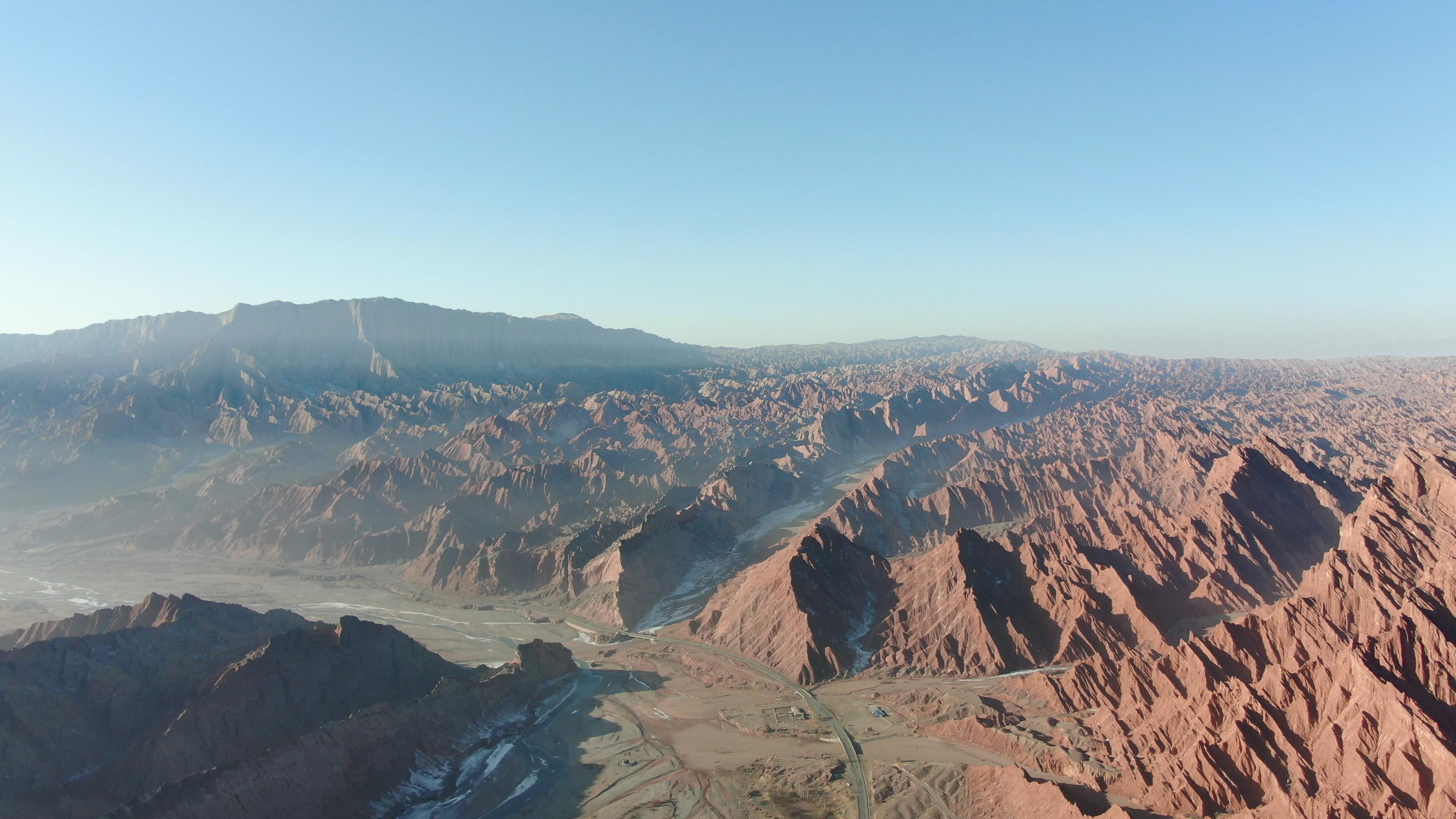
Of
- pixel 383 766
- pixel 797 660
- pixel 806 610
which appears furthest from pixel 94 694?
pixel 806 610

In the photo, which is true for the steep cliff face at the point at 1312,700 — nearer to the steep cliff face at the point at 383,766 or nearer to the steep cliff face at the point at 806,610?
A: the steep cliff face at the point at 806,610

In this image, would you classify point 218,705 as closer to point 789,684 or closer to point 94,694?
point 94,694

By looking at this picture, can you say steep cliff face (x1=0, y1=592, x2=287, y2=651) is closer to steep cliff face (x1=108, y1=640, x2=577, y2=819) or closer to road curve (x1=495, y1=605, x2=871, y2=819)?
steep cliff face (x1=108, y1=640, x2=577, y2=819)

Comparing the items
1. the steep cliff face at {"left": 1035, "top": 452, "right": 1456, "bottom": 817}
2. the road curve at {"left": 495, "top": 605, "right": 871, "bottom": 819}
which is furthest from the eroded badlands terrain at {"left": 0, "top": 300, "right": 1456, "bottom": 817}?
the road curve at {"left": 495, "top": 605, "right": 871, "bottom": 819}

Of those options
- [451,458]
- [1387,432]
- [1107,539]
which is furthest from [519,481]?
[1387,432]

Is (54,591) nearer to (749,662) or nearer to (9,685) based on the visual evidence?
(9,685)

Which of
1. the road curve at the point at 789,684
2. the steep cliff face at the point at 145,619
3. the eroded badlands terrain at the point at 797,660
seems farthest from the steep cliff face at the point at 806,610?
the steep cliff face at the point at 145,619
